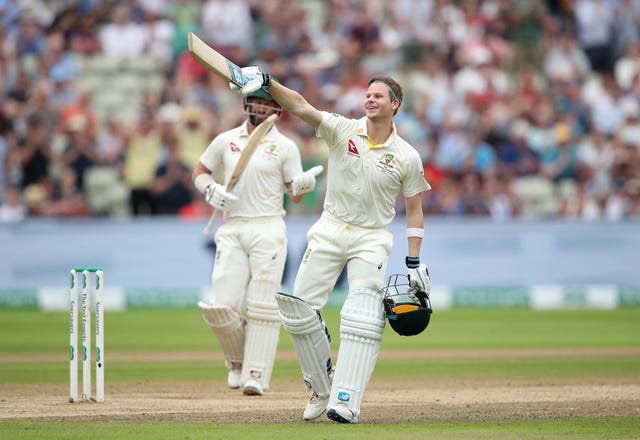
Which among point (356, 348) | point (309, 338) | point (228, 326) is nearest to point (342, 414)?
point (356, 348)

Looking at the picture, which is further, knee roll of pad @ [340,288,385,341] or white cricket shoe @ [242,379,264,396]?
white cricket shoe @ [242,379,264,396]

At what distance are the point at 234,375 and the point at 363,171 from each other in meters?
2.32

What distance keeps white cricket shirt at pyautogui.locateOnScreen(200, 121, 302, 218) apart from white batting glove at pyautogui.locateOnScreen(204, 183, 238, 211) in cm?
19

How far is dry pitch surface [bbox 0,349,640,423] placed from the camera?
268 inches

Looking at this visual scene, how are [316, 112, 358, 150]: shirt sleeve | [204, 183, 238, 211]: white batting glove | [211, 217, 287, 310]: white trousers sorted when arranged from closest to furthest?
[316, 112, 358, 150]: shirt sleeve < [204, 183, 238, 211]: white batting glove < [211, 217, 287, 310]: white trousers

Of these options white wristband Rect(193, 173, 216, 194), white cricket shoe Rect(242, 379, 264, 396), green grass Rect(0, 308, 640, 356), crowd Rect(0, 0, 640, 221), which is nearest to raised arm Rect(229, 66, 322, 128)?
white wristband Rect(193, 173, 216, 194)

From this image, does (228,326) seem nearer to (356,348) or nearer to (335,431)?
(356,348)

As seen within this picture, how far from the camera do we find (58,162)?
15797 millimetres

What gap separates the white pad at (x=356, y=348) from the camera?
21.4 ft

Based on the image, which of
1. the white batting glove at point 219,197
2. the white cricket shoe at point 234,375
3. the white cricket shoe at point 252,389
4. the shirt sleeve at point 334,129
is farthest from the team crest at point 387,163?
the white cricket shoe at point 234,375

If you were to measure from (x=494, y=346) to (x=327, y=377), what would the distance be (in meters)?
5.15

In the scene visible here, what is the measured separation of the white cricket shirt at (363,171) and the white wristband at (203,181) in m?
1.70

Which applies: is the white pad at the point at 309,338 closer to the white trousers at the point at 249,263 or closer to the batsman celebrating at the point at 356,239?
the batsman celebrating at the point at 356,239

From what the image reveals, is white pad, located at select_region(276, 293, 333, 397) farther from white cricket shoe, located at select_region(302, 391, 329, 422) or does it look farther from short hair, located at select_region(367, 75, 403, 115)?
short hair, located at select_region(367, 75, 403, 115)
